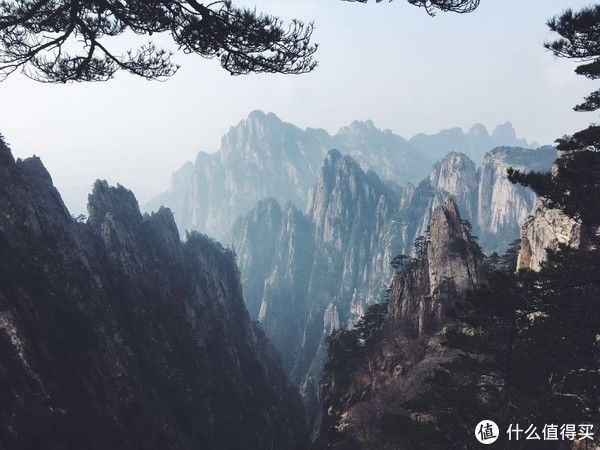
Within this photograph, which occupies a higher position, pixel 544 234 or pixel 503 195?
pixel 503 195

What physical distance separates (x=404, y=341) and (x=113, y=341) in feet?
95.5

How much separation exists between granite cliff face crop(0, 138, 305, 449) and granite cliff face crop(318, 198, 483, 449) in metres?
7.47

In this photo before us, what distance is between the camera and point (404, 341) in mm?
44000

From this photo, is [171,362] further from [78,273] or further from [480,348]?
[480,348]

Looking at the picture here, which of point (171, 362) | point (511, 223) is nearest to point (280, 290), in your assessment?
point (511, 223)

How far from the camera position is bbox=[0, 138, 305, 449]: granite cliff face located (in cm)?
2808

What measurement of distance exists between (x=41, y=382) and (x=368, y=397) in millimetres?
26640

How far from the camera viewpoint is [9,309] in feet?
91.9

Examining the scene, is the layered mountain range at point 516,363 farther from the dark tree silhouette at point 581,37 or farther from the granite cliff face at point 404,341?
the dark tree silhouette at point 581,37

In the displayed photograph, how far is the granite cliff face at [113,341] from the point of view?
28.1 meters

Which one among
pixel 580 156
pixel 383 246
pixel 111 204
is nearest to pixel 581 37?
pixel 580 156

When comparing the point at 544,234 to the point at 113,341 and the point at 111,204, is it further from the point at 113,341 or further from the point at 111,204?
the point at 111,204

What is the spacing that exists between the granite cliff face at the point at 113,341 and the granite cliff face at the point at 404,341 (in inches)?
294

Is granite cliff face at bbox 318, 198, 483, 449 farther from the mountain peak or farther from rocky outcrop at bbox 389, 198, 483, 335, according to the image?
the mountain peak
